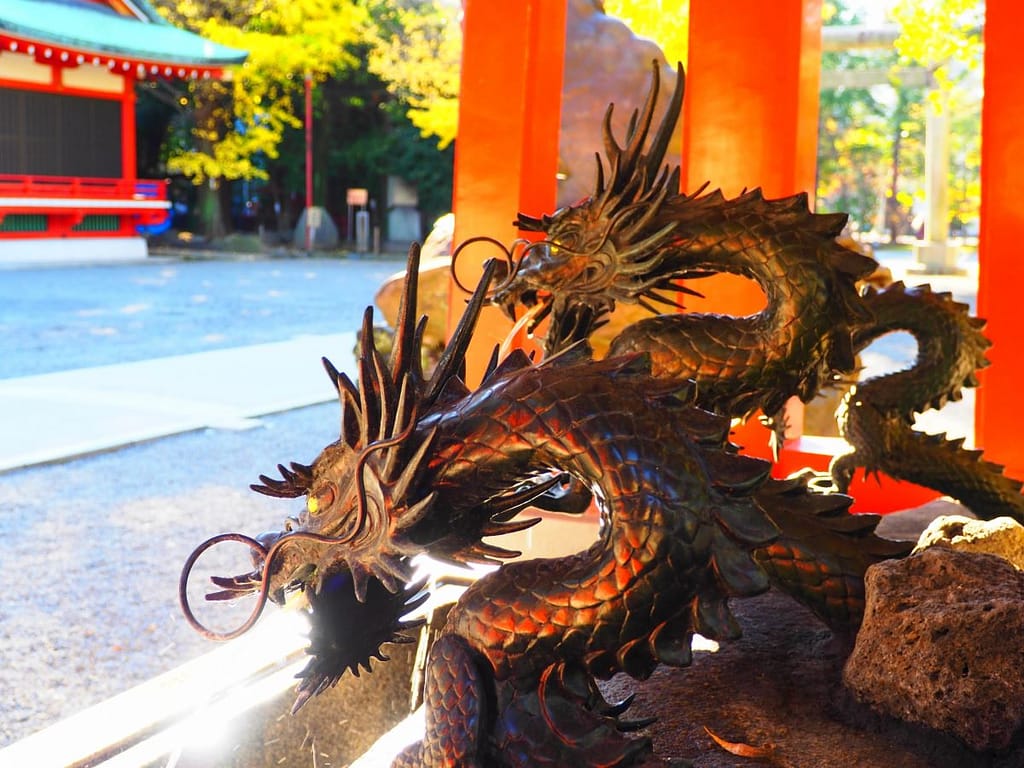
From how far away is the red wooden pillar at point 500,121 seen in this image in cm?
330

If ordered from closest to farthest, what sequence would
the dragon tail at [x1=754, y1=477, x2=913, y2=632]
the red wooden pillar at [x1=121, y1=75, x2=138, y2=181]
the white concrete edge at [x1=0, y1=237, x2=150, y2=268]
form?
the dragon tail at [x1=754, y1=477, x2=913, y2=632], the white concrete edge at [x1=0, y1=237, x2=150, y2=268], the red wooden pillar at [x1=121, y1=75, x2=138, y2=181]

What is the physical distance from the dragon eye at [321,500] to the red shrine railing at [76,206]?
16778 mm

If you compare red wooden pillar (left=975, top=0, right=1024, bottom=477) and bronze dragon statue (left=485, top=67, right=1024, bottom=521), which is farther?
red wooden pillar (left=975, top=0, right=1024, bottom=477)

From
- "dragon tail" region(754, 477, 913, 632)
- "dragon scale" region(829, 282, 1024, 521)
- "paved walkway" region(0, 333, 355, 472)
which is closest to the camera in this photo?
"dragon tail" region(754, 477, 913, 632)

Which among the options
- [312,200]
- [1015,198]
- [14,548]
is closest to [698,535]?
[1015,198]

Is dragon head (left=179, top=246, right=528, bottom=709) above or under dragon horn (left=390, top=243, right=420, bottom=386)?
under

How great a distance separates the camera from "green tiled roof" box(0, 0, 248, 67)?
52.8 feet

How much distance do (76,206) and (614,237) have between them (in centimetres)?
1721

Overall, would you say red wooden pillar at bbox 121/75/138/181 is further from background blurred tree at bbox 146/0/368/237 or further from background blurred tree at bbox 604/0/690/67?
background blurred tree at bbox 604/0/690/67

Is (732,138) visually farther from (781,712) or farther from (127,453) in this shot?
(127,453)

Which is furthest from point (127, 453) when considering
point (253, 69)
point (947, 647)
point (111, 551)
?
point (253, 69)

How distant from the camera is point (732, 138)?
129 inches

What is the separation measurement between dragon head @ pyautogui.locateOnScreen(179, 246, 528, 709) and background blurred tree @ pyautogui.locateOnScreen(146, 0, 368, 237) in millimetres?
20061

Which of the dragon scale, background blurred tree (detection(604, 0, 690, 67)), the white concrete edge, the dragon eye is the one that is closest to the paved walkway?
background blurred tree (detection(604, 0, 690, 67))
